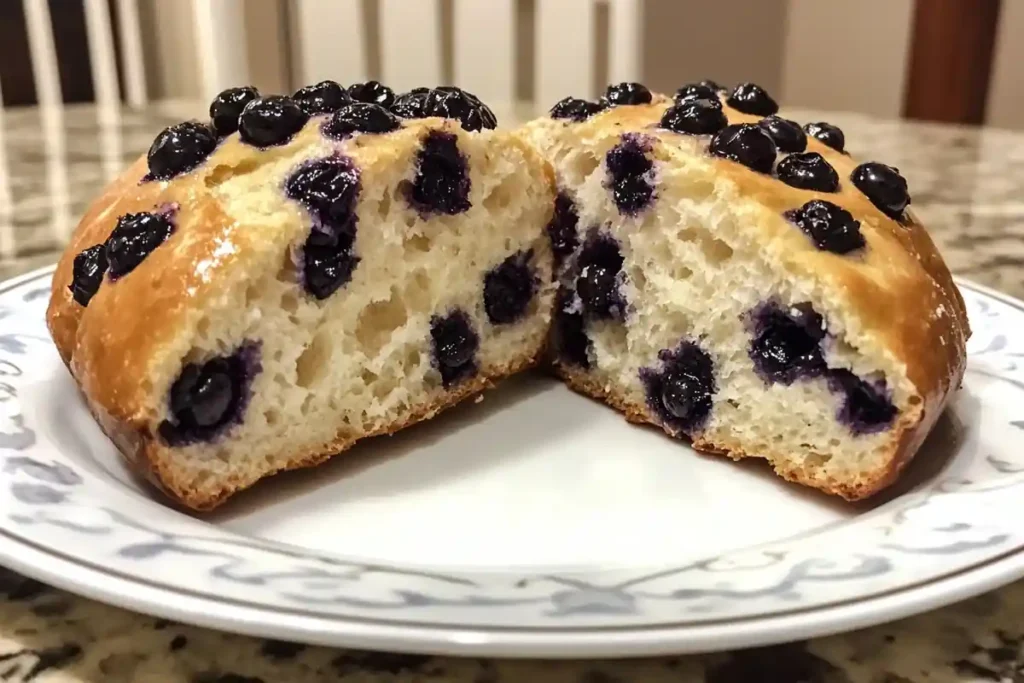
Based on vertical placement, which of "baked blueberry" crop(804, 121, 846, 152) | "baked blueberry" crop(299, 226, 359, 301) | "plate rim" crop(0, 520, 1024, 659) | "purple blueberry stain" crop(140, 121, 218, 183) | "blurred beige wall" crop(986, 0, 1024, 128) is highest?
"purple blueberry stain" crop(140, 121, 218, 183)

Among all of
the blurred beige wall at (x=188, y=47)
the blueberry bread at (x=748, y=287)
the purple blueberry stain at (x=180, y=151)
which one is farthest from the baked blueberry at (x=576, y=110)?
the blurred beige wall at (x=188, y=47)

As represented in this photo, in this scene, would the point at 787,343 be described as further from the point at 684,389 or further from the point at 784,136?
the point at 784,136

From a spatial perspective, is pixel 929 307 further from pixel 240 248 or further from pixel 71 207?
pixel 71 207

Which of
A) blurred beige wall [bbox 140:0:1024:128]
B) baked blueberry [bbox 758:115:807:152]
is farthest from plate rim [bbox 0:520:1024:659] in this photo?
blurred beige wall [bbox 140:0:1024:128]

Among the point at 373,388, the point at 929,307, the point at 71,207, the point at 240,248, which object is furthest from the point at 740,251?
the point at 71,207

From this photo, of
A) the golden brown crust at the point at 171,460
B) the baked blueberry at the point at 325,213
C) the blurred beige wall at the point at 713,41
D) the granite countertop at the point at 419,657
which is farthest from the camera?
the blurred beige wall at the point at 713,41

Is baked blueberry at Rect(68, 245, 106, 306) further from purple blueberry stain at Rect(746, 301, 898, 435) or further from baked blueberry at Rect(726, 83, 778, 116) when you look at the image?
baked blueberry at Rect(726, 83, 778, 116)

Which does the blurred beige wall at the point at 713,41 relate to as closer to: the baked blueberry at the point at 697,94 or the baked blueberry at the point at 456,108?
the baked blueberry at the point at 697,94
